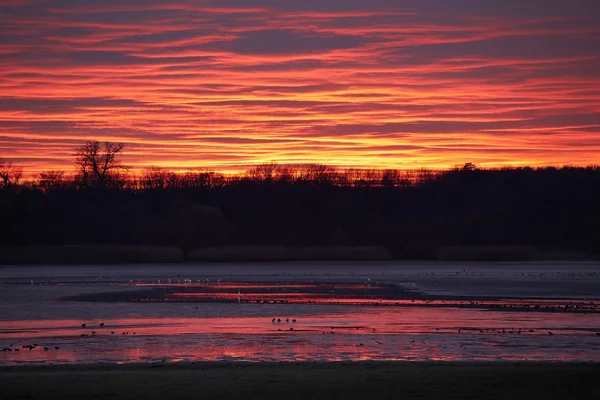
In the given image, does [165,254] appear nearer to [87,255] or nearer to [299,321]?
[87,255]

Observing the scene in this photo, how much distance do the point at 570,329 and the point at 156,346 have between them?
11.1m

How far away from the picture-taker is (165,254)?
8862cm

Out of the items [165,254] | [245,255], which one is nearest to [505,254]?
[245,255]

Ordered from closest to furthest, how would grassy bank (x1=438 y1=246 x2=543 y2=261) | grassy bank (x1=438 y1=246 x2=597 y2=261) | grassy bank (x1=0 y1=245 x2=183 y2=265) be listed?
grassy bank (x1=0 y1=245 x2=183 y2=265), grassy bank (x1=438 y1=246 x2=543 y2=261), grassy bank (x1=438 y1=246 x2=597 y2=261)

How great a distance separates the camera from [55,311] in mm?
32062

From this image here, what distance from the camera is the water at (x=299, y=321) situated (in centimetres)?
2127

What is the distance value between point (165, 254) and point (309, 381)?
72782 millimetres

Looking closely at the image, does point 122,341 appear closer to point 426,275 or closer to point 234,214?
point 426,275

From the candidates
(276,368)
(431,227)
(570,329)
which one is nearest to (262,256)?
(431,227)

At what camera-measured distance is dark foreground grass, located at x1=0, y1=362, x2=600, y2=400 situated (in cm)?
1563

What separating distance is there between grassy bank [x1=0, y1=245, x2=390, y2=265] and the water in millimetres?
33705

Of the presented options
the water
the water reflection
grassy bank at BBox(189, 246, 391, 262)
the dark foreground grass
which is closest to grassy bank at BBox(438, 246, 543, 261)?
grassy bank at BBox(189, 246, 391, 262)

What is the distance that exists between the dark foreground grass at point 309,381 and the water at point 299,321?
1474 mm

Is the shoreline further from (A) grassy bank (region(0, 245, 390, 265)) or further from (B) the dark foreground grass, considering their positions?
(B) the dark foreground grass
